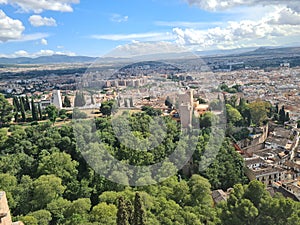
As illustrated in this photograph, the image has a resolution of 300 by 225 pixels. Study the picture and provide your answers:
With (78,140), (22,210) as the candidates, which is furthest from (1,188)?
(78,140)

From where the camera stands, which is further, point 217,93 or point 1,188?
point 217,93

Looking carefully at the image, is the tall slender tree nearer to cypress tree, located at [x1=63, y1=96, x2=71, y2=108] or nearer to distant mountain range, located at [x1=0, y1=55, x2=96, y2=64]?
cypress tree, located at [x1=63, y1=96, x2=71, y2=108]

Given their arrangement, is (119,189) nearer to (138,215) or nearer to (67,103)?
(138,215)

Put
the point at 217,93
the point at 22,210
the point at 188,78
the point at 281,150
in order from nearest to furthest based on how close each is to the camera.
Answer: the point at 22,210 < the point at 188,78 < the point at 217,93 < the point at 281,150

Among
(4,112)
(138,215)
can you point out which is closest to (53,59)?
(4,112)

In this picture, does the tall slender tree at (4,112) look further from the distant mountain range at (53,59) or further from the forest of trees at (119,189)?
the distant mountain range at (53,59)

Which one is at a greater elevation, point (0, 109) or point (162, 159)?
point (0, 109)

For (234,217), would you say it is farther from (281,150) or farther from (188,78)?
(281,150)

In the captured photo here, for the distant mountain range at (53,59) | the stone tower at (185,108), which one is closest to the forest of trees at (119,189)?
the stone tower at (185,108)
